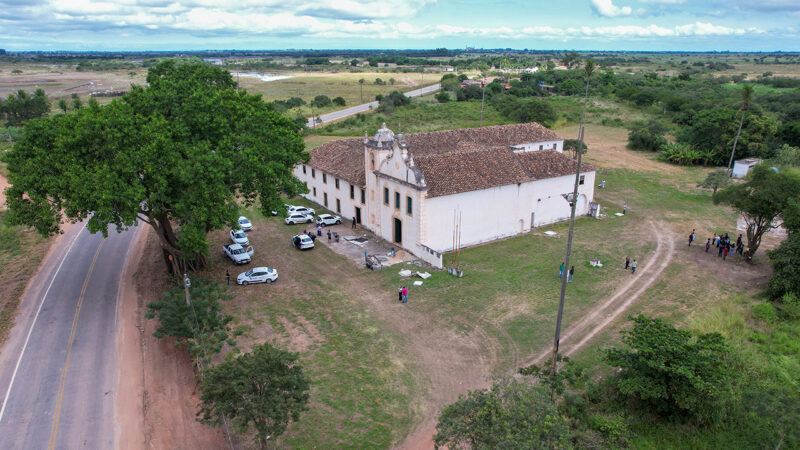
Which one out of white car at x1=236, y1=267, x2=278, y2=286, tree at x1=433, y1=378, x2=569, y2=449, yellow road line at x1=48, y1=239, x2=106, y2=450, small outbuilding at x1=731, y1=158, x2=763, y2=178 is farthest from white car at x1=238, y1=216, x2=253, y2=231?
small outbuilding at x1=731, y1=158, x2=763, y2=178

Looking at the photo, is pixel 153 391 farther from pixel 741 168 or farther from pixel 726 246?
pixel 741 168

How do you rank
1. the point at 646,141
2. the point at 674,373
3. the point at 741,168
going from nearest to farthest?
the point at 674,373 < the point at 741,168 < the point at 646,141

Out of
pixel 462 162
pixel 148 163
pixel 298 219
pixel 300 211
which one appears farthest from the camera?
pixel 300 211

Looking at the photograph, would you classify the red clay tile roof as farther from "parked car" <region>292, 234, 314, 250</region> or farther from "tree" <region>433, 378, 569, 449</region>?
"tree" <region>433, 378, 569, 449</region>

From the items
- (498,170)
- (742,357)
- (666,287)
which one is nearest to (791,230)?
(666,287)

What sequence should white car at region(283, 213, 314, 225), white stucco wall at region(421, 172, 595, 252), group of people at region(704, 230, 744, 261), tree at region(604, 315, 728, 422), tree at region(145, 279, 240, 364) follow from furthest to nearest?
white car at region(283, 213, 314, 225) → white stucco wall at region(421, 172, 595, 252) → group of people at region(704, 230, 744, 261) → tree at region(145, 279, 240, 364) → tree at region(604, 315, 728, 422)

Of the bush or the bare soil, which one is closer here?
the bare soil

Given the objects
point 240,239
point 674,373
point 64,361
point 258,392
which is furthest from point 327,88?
point 674,373
